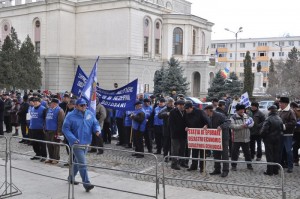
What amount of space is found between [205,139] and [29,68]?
33.1 meters

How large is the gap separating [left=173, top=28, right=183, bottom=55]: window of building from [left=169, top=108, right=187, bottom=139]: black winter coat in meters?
41.7

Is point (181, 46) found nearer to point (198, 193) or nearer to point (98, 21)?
point (98, 21)

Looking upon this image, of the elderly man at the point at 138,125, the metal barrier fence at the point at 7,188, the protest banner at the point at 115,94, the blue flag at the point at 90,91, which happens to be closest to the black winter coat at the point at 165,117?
the elderly man at the point at 138,125

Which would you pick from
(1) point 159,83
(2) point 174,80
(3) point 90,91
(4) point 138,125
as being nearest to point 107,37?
(1) point 159,83

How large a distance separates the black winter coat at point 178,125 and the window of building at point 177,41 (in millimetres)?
41700

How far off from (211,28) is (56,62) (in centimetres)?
2518

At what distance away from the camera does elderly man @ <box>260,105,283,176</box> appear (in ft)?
31.7

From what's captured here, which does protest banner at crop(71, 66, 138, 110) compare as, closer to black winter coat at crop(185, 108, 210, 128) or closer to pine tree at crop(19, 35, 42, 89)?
black winter coat at crop(185, 108, 210, 128)

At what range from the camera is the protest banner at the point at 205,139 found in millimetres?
9305

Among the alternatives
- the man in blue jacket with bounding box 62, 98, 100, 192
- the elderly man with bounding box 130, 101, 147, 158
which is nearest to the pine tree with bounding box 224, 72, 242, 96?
the elderly man with bounding box 130, 101, 147, 158

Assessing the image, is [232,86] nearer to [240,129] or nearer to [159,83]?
[159,83]

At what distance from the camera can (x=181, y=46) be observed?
51688 mm

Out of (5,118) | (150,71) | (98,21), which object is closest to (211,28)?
(150,71)

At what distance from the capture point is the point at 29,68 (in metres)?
39.1
